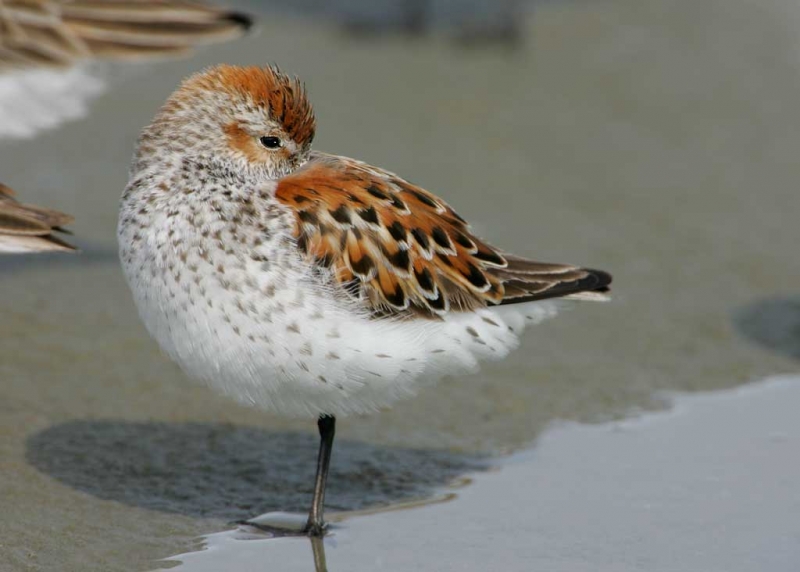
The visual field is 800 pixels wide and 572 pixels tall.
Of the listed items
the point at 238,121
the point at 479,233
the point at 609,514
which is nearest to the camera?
the point at 238,121

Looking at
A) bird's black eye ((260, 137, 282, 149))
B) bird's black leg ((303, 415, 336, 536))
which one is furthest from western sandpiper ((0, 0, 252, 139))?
bird's black leg ((303, 415, 336, 536))

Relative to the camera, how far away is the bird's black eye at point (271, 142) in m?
4.92

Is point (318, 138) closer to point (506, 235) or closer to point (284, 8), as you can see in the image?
point (506, 235)

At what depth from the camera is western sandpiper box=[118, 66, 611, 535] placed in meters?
4.62

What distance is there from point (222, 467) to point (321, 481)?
0.64m

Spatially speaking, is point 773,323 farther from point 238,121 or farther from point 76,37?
point 76,37

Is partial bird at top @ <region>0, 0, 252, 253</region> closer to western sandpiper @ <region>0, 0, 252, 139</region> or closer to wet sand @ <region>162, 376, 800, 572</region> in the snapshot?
western sandpiper @ <region>0, 0, 252, 139</region>

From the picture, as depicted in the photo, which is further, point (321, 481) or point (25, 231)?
point (25, 231)

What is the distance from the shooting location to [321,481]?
16.7 ft

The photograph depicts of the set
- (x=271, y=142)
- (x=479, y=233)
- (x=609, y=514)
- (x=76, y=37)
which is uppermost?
(x=76, y=37)

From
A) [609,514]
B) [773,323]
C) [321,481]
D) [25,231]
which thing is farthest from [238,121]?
[773,323]

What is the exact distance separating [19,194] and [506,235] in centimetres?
274

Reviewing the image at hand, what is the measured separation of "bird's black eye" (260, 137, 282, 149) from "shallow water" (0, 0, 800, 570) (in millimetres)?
1415

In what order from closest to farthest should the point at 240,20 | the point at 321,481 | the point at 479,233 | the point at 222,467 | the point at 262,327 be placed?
the point at 262,327, the point at 321,481, the point at 222,467, the point at 240,20, the point at 479,233
